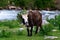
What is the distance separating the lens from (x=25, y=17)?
11234 mm

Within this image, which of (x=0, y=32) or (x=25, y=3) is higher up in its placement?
(x=0, y=32)

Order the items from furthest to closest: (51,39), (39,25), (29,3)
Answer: (29,3) < (39,25) < (51,39)

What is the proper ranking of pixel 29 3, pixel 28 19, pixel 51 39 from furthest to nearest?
pixel 29 3, pixel 28 19, pixel 51 39

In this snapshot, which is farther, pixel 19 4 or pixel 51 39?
pixel 19 4

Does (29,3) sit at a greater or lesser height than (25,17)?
lesser

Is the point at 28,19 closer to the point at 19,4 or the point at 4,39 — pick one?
the point at 4,39

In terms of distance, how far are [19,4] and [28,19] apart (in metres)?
39.6

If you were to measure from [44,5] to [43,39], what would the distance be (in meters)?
39.2

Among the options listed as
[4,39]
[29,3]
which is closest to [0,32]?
[4,39]

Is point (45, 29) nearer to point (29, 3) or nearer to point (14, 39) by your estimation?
point (14, 39)

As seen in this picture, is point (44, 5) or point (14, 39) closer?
point (14, 39)

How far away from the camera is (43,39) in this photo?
10.3 meters

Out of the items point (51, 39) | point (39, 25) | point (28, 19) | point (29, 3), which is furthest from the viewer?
point (29, 3)

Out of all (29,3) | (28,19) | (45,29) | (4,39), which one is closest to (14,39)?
(4,39)
